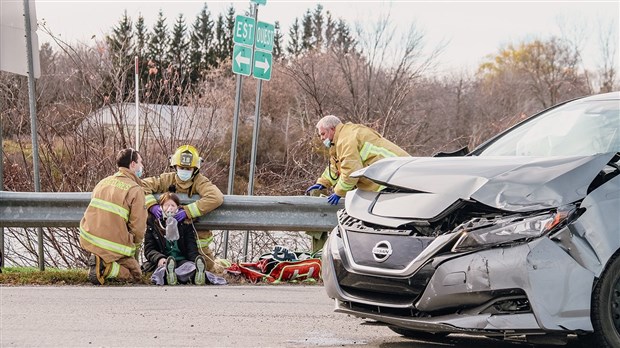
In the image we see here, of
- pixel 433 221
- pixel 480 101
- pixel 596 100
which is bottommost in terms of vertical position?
pixel 480 101

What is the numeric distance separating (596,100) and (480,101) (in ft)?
182

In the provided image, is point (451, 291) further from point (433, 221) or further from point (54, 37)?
point (54, 37)

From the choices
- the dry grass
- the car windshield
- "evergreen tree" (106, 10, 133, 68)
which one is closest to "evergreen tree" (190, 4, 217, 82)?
"evergreen tree" (106, 10, 133, 68)


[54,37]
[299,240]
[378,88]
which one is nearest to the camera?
[299,240]

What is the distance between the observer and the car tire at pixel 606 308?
200 inches

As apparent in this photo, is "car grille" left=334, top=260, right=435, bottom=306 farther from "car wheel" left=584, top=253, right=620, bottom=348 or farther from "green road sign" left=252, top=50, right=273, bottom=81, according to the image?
"green road sign" left=252, top=50, right=273, bottom=81

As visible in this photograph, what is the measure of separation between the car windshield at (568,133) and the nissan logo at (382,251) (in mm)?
1578

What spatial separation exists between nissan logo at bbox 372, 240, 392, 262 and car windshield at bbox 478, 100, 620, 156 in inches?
62.1

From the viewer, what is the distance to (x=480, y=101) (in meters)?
61.1

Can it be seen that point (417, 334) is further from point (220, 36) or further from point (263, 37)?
point (220, 36)

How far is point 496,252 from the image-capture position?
5078 millimetres

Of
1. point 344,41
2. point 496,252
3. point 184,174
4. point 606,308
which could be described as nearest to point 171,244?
point 184,174

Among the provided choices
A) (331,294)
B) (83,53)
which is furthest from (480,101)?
(331,294)

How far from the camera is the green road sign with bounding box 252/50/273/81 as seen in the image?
11.8 meters
